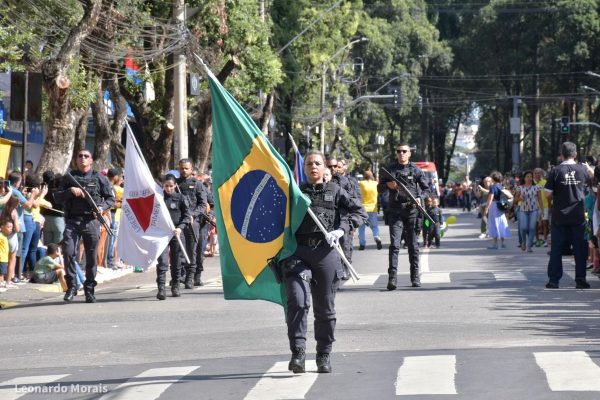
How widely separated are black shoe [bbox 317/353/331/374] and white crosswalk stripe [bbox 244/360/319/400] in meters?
0.06

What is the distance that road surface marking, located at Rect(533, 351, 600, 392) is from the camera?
9086mm

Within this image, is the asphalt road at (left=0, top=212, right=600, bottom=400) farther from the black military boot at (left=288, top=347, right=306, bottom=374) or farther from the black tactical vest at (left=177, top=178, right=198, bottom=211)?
the black tactical vest at (left=177, top=178, right=198, bottom=211)

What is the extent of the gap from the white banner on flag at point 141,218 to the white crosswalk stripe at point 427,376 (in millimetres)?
7418

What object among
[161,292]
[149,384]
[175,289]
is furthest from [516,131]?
[149,384]

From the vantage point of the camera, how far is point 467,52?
78.2m

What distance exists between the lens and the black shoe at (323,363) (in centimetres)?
1015

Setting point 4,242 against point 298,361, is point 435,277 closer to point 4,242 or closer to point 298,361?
point 4,242

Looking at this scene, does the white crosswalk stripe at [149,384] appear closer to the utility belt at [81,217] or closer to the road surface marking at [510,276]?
the utility belt at [81,217]

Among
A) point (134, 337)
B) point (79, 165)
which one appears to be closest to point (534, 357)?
point (134, 337)

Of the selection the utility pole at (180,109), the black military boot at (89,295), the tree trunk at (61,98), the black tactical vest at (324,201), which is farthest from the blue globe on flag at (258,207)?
the utility pole at (180,109)

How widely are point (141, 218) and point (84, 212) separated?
1019mm

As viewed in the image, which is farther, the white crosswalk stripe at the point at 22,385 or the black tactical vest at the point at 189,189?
the black tactical vest at the point at 189,189

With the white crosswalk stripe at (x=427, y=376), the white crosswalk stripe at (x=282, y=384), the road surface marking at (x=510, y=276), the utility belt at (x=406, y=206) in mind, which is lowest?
the road surface marking at (x=510, y=276)

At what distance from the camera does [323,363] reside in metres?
10.1
